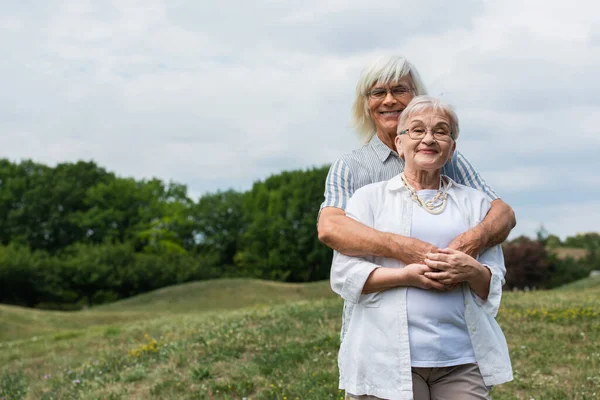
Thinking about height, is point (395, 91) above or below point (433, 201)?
above

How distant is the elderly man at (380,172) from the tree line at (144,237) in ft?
129

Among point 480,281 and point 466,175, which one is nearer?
point 480,281

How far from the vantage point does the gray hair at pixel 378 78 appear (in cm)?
366

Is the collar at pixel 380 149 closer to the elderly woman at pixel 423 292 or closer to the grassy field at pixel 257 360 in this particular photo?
the elderly woman at pixel 423 292

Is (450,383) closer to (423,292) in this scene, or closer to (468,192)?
(423,292)

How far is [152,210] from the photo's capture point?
5459cm

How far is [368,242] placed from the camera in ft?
10.1

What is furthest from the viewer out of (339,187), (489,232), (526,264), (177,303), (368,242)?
(526,264)

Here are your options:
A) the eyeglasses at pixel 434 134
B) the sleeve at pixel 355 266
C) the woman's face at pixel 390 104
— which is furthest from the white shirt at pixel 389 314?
the woman's face at pixel 390 104

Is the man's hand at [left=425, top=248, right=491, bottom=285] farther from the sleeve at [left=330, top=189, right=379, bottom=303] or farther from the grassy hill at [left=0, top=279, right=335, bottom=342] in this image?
the grassy hill at [left=0, top=279, right=335, bottom=342]

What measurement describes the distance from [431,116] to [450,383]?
51.0 inches

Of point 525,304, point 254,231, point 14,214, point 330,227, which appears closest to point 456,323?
point 330,227

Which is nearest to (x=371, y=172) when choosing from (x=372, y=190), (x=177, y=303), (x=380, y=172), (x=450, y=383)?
(x=380, y=172)

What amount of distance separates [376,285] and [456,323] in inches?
16.5
